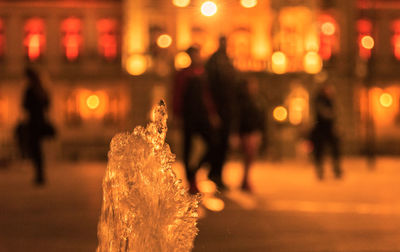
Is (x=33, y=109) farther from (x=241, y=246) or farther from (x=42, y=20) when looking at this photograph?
(x=42, y=20)

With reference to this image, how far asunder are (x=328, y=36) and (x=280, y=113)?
695cm

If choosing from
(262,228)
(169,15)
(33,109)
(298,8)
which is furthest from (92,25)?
A: (262,228)

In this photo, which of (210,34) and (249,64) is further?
(210,34)

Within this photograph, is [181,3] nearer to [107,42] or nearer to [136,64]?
[136,64]

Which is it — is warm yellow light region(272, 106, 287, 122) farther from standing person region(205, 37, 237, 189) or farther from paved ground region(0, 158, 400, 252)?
standing person region(205, 37, 237, 189)

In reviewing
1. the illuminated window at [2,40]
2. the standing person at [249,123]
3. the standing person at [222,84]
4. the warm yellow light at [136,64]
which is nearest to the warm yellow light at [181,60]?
the warm yellow light at [136,64]

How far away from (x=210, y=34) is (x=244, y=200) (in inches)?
1123

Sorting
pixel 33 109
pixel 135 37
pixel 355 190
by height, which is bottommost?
pixel 355 190

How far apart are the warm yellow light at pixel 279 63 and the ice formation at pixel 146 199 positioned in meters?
29.3

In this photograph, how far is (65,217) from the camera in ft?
25.7

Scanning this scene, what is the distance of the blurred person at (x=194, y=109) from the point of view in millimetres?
9852

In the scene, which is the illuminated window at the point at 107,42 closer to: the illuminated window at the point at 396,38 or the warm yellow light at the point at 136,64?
the warm yellow light at the point at 136,64

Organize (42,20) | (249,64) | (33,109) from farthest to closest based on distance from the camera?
(42,20)
(249,64)
(33,109)

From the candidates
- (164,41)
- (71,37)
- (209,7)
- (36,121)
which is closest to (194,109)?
(36,121)
